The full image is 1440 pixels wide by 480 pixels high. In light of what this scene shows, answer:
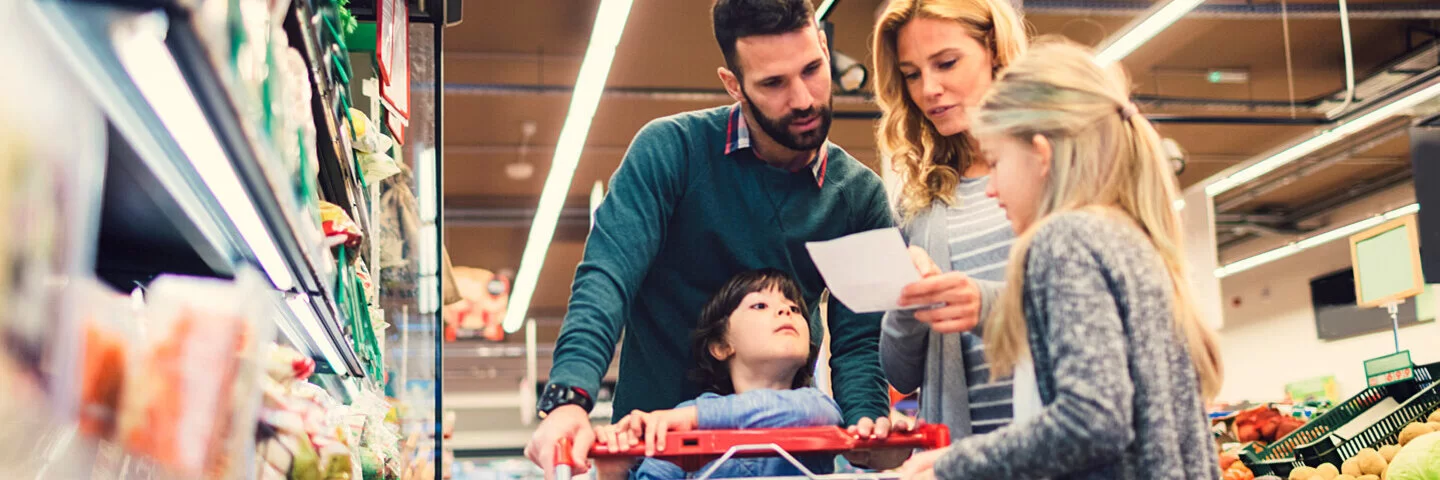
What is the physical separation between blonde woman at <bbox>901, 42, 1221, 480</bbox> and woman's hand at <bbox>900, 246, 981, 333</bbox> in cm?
9

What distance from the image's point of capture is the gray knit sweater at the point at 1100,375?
1.36 meters

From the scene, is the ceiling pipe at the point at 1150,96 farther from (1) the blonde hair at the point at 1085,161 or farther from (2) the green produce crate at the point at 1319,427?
(1) the blonde hair at the point at 1085,161

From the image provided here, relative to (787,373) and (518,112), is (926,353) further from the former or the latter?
(518,112)

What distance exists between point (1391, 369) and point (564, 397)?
3454mm

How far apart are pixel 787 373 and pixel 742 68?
1.83 ft

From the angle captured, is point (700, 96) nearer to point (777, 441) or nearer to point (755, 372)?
point (755, 372)

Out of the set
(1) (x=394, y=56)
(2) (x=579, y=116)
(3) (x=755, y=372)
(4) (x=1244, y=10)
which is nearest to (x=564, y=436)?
(3) (x=755, y=372)

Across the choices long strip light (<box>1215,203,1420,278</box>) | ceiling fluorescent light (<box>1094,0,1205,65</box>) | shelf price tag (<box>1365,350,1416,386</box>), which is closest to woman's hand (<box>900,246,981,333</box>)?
shelf price tag (<box>1365,350,1416,386</box>)

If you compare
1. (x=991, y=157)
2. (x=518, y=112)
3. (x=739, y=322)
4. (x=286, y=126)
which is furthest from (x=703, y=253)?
(x=518, y=112)

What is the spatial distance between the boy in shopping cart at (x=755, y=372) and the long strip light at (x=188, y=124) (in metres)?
0.81

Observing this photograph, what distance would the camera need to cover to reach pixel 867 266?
1.65m

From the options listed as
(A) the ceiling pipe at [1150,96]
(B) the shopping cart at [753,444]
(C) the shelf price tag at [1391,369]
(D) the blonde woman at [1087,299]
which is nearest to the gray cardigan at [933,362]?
(B) the shopping cart at [753,444]

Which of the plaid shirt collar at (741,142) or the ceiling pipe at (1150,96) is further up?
the ceiling pipe at (1150,96)

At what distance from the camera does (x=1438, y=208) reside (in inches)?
172
